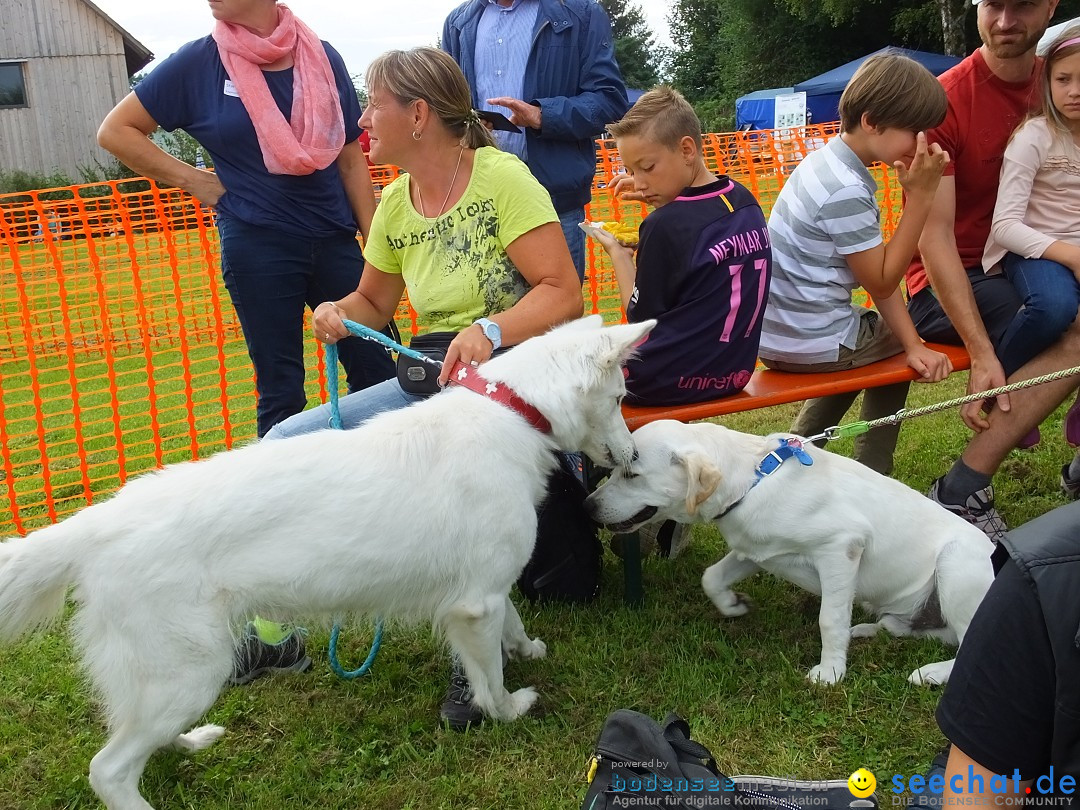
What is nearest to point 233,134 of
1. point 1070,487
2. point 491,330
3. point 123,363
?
point 491,330

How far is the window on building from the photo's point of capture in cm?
2652

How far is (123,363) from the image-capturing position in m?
9.18

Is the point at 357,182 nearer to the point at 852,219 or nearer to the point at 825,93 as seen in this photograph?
the point at 852,219

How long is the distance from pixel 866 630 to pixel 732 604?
1.63ft

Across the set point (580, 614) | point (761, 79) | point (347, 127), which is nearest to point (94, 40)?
point (761, 79)

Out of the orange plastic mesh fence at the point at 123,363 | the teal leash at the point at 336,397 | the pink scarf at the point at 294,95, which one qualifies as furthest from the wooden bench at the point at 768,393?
the orange plastic mesh fence at the point at 123,363

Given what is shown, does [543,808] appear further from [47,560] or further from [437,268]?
[437,268]

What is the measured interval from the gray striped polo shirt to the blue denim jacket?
3.27 ft

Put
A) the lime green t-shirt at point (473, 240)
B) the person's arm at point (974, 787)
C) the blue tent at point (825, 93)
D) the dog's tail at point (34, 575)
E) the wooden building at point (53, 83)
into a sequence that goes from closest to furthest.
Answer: the person's arm at point (974, 787) < the dog's tail at point (34, 575) < the lime green t-shirt at point (473, 240) < the wooden building at point (53, 83) < the blue tent at point (825, 93)

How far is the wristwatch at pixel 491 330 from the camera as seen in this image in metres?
3.04

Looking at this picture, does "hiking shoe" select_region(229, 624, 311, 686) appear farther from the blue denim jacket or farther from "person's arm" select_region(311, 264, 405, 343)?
the blue denim jacket

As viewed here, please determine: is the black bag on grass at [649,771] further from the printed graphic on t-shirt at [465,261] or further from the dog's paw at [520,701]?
the printed graphic on t-shirt at [465,261]

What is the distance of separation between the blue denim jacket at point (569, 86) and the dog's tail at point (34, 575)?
2.75 metres

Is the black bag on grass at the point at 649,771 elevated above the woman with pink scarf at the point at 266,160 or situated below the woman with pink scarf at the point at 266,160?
below
